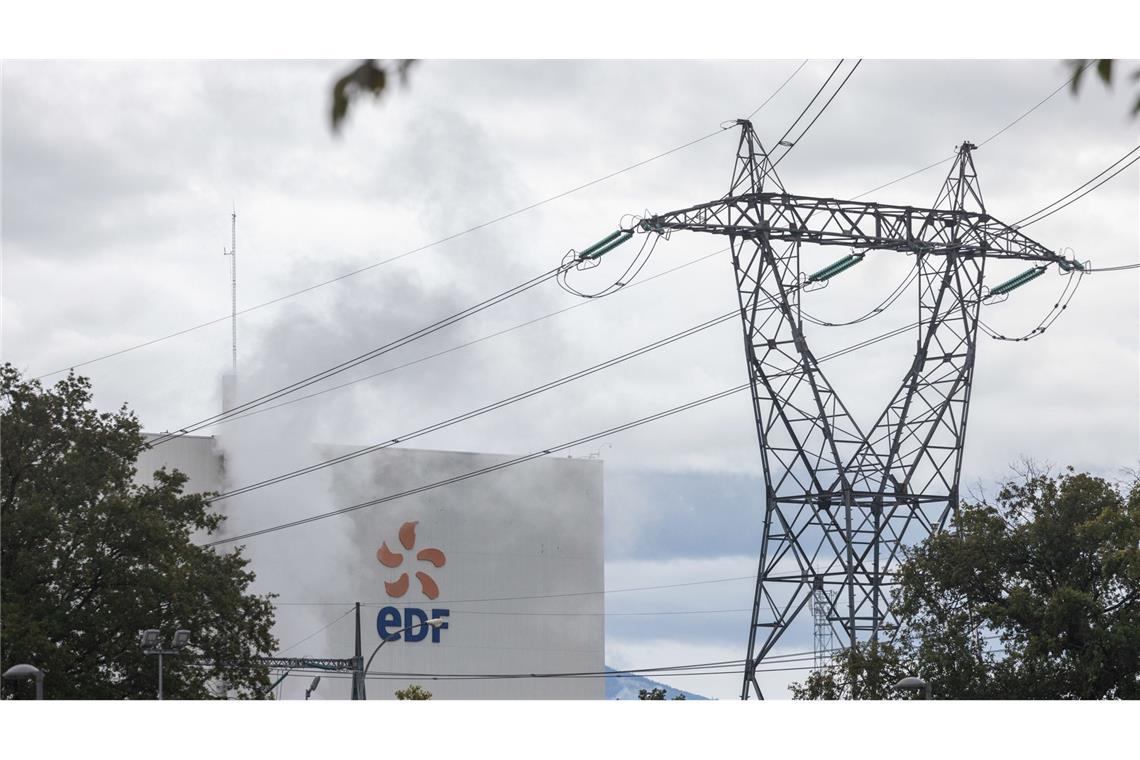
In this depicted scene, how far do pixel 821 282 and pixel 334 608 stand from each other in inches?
1380

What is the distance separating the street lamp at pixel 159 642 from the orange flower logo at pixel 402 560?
36359 mm

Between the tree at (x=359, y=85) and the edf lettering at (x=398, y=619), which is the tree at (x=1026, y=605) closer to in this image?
the tree at (x=359, y=85)

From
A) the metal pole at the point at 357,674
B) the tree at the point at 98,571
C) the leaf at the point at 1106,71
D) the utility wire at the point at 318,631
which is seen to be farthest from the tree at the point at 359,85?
the utility wire at the point at 318,631

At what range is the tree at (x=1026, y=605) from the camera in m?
29.8

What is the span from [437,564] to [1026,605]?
39424 mm

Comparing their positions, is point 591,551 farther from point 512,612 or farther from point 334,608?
point 334,608

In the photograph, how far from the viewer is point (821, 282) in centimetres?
3494

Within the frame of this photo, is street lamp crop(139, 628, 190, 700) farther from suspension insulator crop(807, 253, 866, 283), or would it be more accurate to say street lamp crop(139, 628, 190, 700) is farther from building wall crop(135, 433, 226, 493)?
building wall crop(135, 433, 226, 493)

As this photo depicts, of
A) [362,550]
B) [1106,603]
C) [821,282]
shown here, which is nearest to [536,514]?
[362,550]

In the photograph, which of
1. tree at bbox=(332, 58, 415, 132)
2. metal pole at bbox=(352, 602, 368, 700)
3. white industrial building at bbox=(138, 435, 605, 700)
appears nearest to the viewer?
tree at bbox=(332, 58, 415, 132)

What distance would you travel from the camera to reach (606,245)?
3122 centimetres

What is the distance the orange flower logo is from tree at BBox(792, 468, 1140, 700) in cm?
3499

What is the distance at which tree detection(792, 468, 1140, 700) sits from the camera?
2981cm

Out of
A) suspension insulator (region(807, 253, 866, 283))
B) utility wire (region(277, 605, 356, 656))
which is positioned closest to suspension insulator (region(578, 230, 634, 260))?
suspension insulator (region(807, 253, 866, 283))
